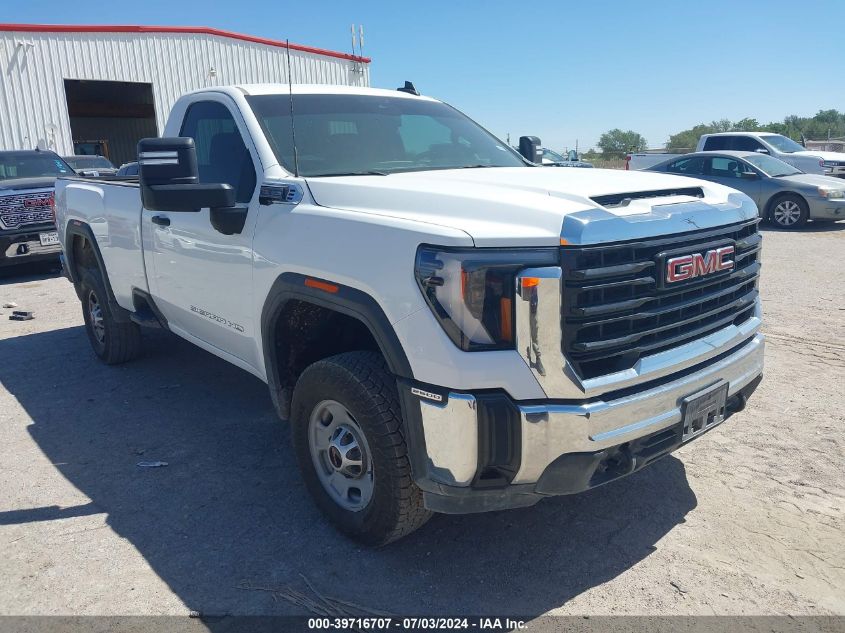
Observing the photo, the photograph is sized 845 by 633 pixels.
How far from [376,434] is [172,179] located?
1.53 metres

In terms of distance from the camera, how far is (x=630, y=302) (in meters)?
2.55

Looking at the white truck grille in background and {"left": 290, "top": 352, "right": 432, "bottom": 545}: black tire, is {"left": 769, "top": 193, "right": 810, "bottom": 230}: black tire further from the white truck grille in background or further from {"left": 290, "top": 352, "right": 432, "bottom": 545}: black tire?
{"left": 290, "top": 352, "right": 432, "bottom": 545}: black tire

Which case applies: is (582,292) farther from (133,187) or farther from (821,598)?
(133,187)

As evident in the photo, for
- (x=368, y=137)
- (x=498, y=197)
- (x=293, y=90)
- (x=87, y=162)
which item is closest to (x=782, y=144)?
(x=87, y=162)

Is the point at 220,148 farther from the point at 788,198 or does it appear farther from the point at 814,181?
the point at 814,181

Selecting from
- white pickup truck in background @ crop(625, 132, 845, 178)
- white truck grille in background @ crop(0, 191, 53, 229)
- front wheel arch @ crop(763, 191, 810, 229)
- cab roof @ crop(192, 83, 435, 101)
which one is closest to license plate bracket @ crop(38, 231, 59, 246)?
white truck grille in background @ crop(0, 191, 53, 229)

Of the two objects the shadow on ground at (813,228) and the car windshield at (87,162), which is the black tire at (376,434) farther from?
the car windshield at (87,162)

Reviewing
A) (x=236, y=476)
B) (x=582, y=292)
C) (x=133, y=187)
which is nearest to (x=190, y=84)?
(x=133, y=187)

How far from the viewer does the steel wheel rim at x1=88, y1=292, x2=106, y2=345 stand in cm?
594

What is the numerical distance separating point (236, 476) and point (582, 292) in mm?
2372

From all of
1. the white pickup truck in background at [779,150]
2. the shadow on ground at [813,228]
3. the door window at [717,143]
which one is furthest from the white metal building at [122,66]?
the shadow on ground at [813,228]

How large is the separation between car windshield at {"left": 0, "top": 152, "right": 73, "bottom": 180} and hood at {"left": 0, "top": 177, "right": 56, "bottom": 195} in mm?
463

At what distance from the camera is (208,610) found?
2.79 m

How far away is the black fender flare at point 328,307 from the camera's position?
8.63 feet
